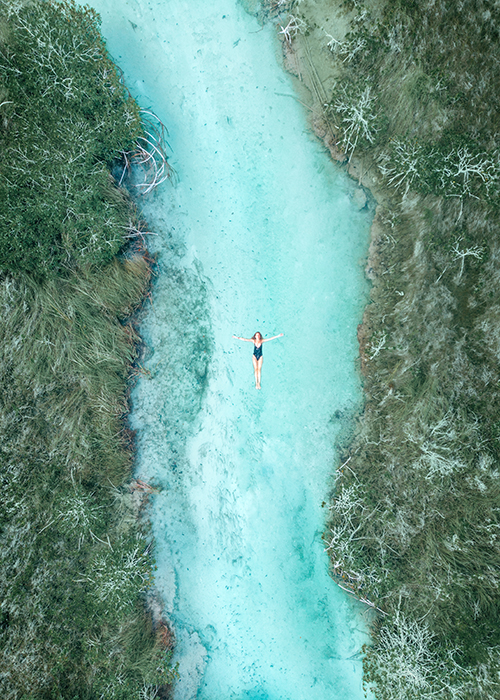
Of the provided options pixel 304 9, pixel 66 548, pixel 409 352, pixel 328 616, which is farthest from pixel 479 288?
pixel 66 548

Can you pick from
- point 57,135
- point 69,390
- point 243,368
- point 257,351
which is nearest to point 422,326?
point 257,351

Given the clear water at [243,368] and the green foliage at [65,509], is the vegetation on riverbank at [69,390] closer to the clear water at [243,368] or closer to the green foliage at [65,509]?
the green foliage at [65,509]

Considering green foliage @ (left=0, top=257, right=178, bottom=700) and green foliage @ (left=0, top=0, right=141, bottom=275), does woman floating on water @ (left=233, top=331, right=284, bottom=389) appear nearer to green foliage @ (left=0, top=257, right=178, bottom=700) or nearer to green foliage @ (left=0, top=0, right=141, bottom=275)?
green foliage @ (left=0, top=257, right=178, bottom=700)

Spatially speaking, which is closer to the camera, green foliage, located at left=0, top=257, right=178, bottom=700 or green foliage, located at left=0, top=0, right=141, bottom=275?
green foliage, located at left=0, top=0, right=141, bottom=275

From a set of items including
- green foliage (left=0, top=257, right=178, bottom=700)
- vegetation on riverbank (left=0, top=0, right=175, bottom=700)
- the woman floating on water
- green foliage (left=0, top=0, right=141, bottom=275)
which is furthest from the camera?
the woman floating on water

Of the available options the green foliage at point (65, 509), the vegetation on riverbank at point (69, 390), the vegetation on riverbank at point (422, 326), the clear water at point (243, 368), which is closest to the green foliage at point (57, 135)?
the vegetation on riverbank at point (69, 390)

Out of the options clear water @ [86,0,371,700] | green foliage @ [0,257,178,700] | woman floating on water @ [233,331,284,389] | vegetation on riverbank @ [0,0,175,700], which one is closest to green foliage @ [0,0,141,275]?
vegetation on riverbank @ [0,0,175,700]

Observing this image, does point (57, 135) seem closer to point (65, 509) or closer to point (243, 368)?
point (243, 368)
